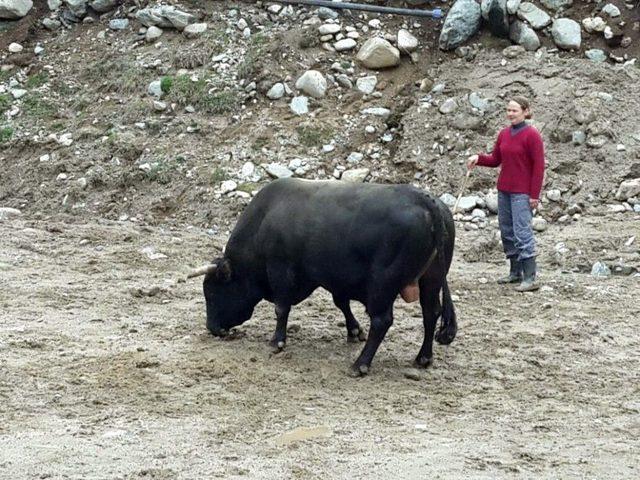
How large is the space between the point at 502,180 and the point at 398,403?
13.0 ft

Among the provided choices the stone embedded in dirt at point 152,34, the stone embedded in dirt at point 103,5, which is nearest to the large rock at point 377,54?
the stone embedded in dirt at point 152,34

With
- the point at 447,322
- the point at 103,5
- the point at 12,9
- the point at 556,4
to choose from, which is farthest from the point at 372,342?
the point at 12,9

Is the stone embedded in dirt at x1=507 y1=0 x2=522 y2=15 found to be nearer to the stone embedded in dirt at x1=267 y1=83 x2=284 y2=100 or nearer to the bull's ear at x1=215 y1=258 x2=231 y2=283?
the stone embedded in dirt at x1=267 y1=83 x2=284 y2=100

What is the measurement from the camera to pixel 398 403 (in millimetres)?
8352

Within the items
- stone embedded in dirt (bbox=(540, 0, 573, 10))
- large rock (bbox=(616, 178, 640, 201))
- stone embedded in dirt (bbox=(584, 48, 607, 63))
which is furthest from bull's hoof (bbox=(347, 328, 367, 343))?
stone embedded in dirt (bbox=(540, 0, 573, 10))

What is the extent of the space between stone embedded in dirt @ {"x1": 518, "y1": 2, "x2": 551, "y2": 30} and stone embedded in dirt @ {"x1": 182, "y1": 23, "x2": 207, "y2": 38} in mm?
4577

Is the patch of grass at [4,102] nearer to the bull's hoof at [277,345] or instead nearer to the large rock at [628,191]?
the bull's hoof at [277,345]

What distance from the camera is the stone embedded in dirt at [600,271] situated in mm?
11876

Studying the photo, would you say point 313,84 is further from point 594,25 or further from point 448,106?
point 594,25

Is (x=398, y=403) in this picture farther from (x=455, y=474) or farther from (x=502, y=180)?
(x=502, y=180)

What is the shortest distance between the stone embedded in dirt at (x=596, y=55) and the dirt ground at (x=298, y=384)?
13.4 feet

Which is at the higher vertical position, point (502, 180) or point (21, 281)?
point (502, 180)

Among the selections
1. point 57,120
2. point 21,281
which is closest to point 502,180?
point 21,281

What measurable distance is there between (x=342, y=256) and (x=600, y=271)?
13.1 feet
